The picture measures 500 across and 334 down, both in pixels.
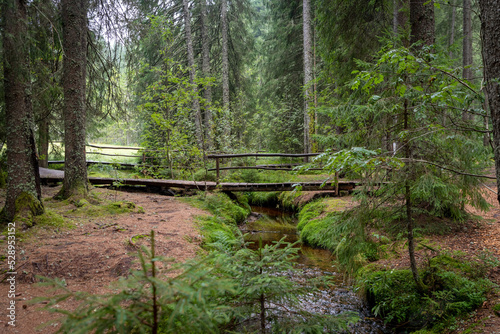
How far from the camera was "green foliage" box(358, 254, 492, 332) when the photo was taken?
2.97 metres

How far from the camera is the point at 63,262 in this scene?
3.52m

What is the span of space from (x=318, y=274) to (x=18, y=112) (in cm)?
585

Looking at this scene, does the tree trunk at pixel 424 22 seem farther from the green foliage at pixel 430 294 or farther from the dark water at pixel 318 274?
the dark water at pixel 318 274

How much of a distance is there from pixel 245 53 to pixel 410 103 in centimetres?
1572

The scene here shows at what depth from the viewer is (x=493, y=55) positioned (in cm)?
209

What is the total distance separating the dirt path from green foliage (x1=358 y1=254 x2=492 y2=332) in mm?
2770

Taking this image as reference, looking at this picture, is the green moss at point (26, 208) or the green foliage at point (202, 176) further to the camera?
the green foliage at point (202, 176)

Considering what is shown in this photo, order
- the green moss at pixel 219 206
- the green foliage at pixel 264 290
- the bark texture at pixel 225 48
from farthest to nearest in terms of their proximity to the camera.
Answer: the bark texture at pixel 225 48 → the green moss at pixel 219 206 → the green foliage at pixel 264 290

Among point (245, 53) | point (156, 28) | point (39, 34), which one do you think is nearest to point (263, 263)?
point (39, 34)

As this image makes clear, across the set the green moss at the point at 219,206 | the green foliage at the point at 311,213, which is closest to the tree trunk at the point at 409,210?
the green foliage at the point at 311,213

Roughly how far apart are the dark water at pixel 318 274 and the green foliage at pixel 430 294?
0.21 metres

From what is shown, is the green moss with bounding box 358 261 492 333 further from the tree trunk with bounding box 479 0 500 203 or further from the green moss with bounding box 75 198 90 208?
the green moss with bounding box 75 198 90 208

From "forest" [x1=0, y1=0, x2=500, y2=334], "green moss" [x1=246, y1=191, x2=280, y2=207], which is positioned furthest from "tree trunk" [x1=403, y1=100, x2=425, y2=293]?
"green moss" [x1=246, y1=191, x2=280, y2=207]

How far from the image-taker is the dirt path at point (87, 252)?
2.72 metres
